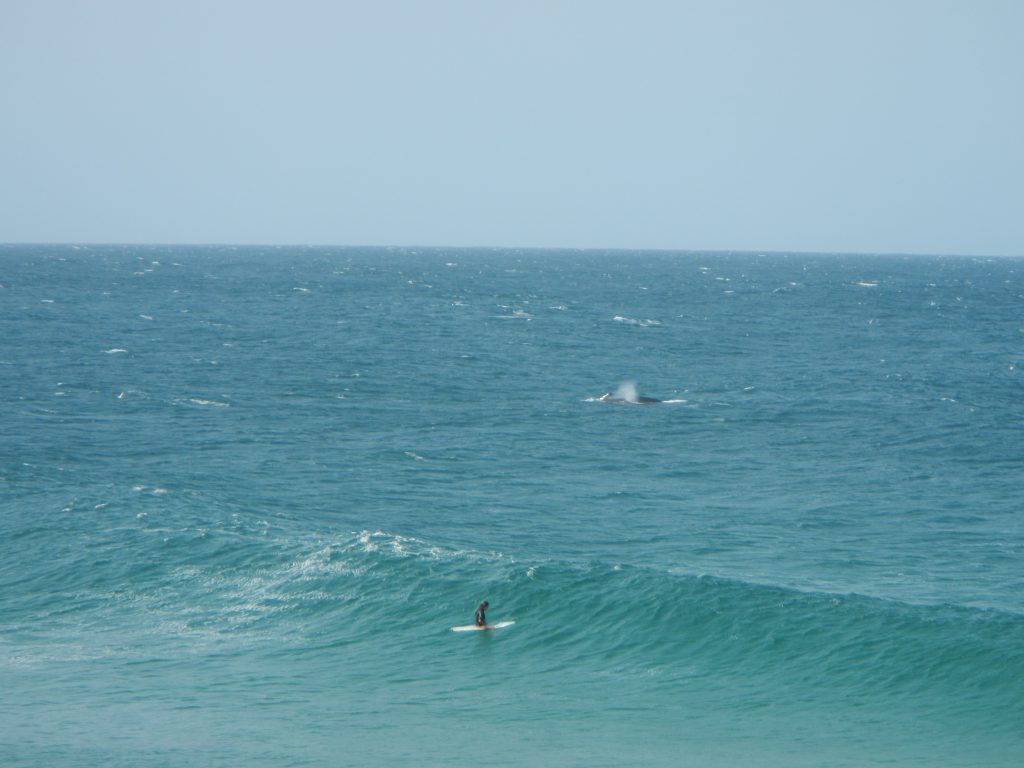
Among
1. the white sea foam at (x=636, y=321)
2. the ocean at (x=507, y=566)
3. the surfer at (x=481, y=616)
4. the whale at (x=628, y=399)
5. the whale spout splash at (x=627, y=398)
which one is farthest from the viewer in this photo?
the white sea foam at (x=636, y=321)

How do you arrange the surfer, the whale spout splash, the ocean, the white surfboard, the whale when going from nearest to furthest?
the ocean → the surfer → the white surfboard → the whale → the whale spout splash

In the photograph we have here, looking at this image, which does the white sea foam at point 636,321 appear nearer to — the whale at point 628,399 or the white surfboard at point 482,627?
the whale at point 628,399

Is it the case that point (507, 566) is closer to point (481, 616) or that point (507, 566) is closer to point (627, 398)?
point (481, 616)

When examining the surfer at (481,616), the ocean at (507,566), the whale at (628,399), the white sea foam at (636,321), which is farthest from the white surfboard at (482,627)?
the white sea foam at (636,321)

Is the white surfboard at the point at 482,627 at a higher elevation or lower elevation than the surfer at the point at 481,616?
lower

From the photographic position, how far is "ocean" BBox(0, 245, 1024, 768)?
1230 inches

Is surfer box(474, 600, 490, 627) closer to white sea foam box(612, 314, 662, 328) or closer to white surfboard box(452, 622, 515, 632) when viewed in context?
white surfboard box(452, 622, 515, 632)

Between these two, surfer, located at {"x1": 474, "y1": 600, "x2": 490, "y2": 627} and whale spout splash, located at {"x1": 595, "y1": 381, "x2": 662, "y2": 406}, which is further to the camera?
whale spout splash, located at {"x1": 595, "y1": 381, "x2": 662, "y2": 406}

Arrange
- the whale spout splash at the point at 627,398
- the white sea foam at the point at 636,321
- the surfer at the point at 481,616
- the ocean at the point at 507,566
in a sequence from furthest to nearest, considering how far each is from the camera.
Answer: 1. the white sea foam at the point at 636,321
2. the whale spout splash at the point at 627,398
3. the surfer at the point at 481,616
4. the ocean at the point at 507,566

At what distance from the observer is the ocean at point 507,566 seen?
31.2m

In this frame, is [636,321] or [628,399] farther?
[636,321]

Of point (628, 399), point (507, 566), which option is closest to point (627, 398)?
point (628, 399)

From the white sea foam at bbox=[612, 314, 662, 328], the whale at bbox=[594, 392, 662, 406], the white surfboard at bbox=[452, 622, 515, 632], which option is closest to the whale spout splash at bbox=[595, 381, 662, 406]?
the whale at bbox=[594, 392, 662, 406]

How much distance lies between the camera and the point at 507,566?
43781 millimetres
